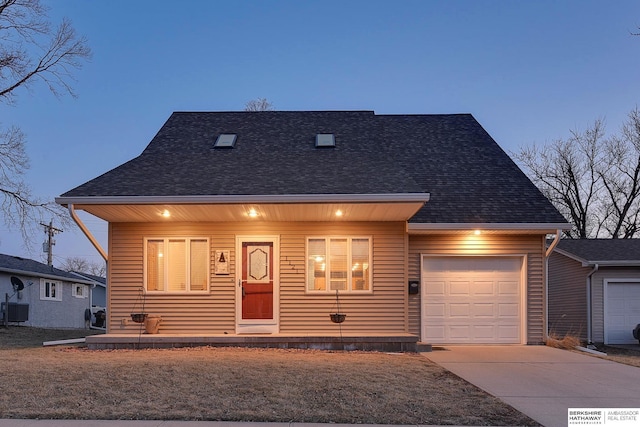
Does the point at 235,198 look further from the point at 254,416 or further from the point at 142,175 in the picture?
the point at 254,416

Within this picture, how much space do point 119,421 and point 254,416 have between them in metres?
1.35

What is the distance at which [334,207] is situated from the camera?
36.8ft

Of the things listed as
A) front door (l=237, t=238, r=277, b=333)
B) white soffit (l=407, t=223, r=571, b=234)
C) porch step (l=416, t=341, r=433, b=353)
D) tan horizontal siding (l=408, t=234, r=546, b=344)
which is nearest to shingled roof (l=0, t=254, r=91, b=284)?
front door (l=237, t=238, r=277, b=333)

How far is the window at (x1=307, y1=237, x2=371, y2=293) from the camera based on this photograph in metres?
12.5

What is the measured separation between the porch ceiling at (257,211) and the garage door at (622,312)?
8.14m

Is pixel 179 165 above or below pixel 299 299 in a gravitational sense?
above

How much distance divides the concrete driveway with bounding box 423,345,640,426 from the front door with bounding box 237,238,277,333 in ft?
11.3

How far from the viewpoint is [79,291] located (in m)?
30.5

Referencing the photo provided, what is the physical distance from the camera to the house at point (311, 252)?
11281mm

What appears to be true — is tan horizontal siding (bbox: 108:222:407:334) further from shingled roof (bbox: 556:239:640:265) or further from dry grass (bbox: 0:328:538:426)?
shingled roof (bbox: 556:239:640:265)

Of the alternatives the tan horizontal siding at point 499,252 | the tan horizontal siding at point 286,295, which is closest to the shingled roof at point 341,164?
the tan horizontal siding at point 499,252

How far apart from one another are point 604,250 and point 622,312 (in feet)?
6.45

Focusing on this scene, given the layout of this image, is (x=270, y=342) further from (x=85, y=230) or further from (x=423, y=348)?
(x=85, y=230)

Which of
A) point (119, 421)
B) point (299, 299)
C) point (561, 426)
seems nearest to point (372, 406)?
point (561, 426)
